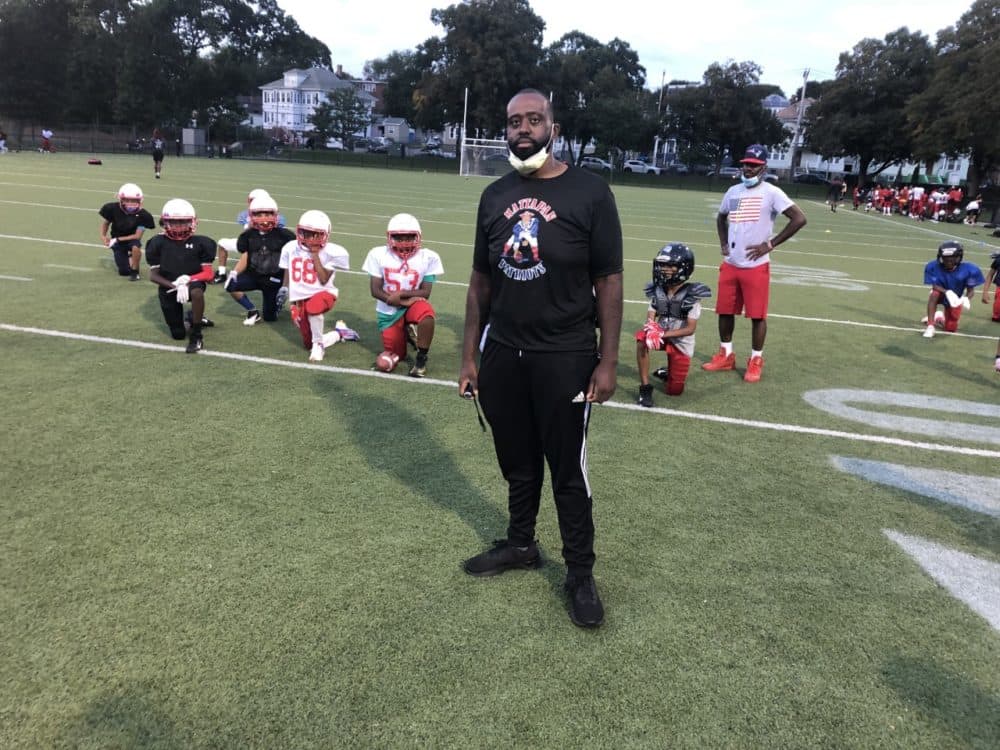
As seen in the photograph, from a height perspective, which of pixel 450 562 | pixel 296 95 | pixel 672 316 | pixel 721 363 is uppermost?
pixel 296 95

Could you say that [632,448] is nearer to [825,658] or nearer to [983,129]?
[825,658]

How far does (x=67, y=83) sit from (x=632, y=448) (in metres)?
78.9

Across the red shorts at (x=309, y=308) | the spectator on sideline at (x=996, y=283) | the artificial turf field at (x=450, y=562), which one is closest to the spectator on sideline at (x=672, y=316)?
the artificial turf field at (x=450, y=562)

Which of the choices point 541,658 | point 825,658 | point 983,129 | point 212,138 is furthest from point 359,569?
point 212,138

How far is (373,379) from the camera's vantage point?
6.44 metres

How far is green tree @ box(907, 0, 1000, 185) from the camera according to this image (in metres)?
33.8

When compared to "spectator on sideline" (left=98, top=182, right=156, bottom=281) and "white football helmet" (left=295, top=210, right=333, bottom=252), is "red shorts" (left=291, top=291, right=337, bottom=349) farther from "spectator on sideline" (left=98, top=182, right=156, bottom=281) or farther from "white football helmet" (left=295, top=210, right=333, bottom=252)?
"spectator on sideline" (left=98, top=182, right=156, bottom=281)

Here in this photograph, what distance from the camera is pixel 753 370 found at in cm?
679

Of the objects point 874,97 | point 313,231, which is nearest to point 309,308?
point 313,231

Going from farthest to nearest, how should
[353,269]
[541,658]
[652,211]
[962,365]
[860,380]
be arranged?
[652,211] < [353,269] < [962,365] < [860,380] < [541,658]

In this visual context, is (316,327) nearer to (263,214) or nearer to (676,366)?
(263,214)

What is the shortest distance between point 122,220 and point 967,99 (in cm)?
3884

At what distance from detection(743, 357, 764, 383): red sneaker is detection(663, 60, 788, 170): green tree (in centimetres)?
6585

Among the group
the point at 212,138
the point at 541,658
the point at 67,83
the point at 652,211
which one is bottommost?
the point at 541,658
